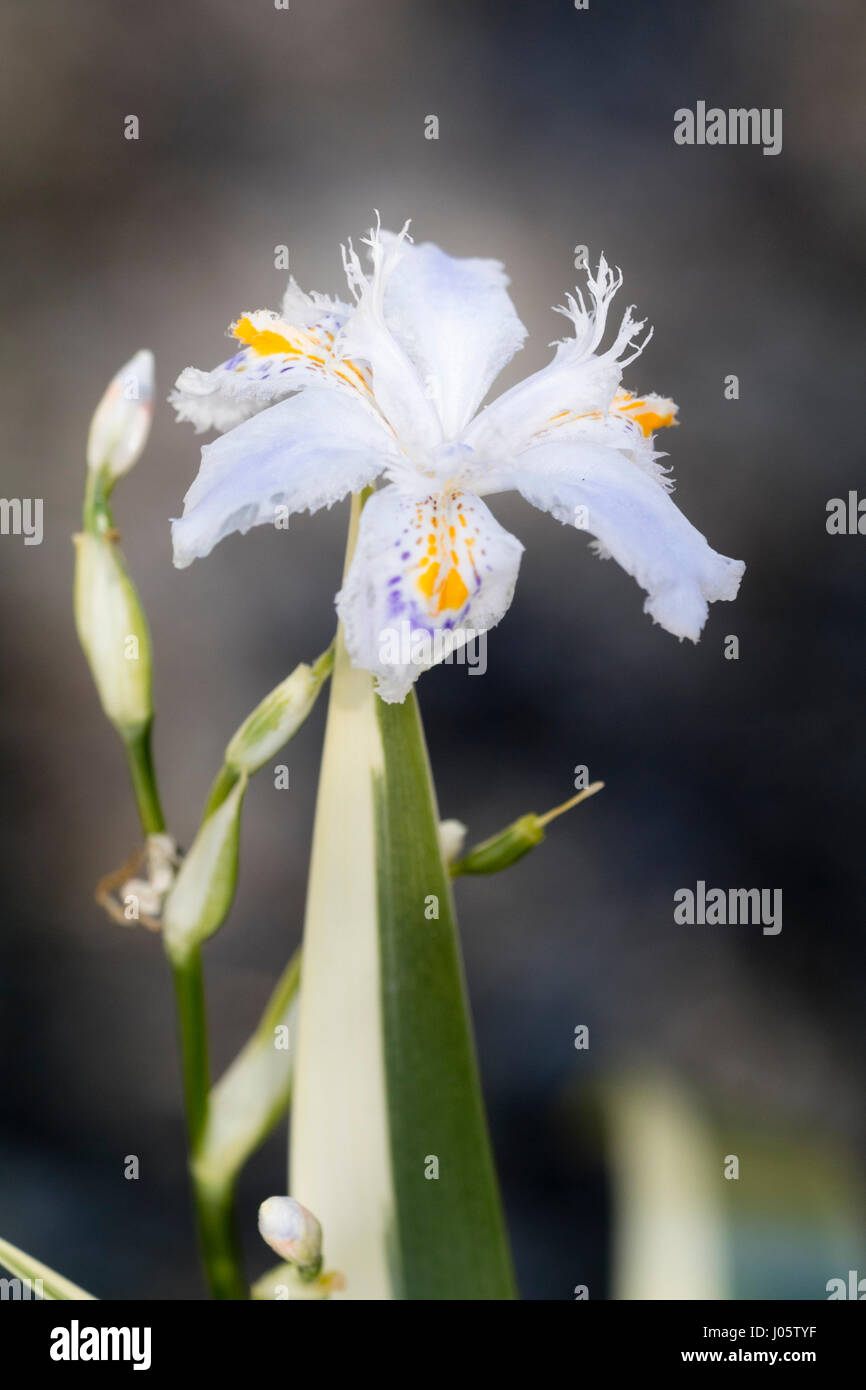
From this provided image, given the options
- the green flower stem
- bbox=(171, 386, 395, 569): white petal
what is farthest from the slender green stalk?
bbox=(171, 386, 395, 569): white petal

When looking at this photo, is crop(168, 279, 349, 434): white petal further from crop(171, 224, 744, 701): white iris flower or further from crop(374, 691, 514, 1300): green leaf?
crop(374, 691, 514, 1300): green leaf

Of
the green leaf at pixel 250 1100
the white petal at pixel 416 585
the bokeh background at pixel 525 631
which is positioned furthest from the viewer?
the bokeh background at pixel 525 631

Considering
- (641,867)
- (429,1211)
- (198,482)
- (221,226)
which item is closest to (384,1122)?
(429,1211)

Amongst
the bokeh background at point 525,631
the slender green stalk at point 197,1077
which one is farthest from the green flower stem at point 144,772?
the bokeh background at point 525,631

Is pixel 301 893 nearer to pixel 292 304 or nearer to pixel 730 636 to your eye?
pixel 730 636

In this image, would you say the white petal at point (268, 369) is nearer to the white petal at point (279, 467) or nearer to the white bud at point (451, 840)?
the white petal at point (279, 467)
